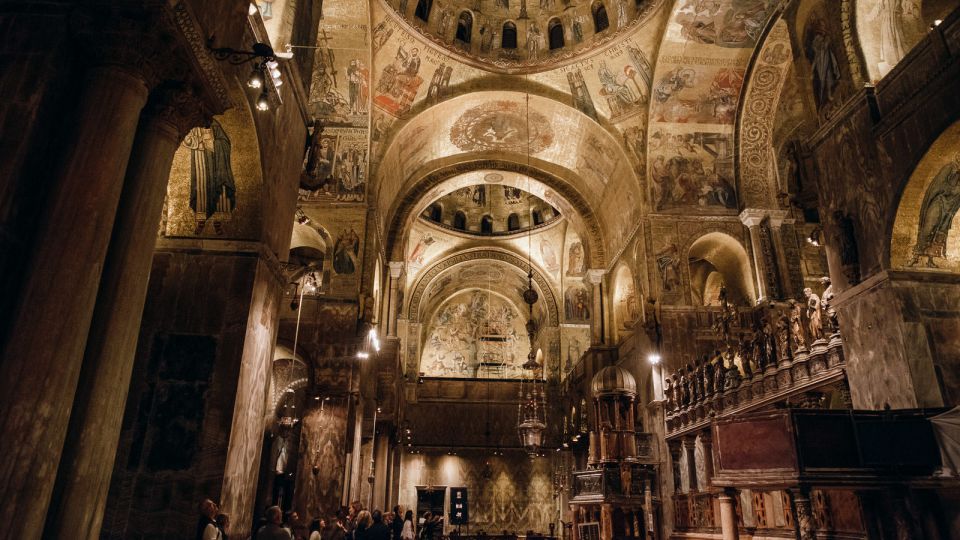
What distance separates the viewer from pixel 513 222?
29.3 metres

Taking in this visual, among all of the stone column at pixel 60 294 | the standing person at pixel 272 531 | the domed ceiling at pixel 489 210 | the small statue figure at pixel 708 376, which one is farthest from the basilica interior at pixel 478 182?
the domed ceiling at pixel 489 210

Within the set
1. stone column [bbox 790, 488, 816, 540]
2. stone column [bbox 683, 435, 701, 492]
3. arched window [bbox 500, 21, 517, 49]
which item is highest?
arched window [bbox 500, 21, 517, 49]

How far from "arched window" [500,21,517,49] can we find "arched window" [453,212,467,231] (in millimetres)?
11594

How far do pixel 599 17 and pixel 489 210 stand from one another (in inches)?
514

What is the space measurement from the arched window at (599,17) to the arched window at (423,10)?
4.75m

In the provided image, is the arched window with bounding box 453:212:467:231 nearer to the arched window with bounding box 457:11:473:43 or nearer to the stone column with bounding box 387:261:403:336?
the stone column with bounding box 387:261:403:336

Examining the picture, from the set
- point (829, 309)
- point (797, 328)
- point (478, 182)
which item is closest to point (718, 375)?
point (797, 328)

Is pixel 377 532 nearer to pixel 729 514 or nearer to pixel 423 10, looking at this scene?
pixel 729 514

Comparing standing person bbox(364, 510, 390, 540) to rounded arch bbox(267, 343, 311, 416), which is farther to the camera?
rounded arch bbox(267, 343, 311, 416)

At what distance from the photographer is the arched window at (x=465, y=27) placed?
17.8 metres

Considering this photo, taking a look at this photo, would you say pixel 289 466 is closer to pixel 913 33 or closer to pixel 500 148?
pixel 500 148

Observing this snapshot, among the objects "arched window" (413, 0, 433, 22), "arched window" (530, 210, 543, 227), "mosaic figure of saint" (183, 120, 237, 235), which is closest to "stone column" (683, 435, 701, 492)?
"mosaic figure of saint" (183, 120, 237, 235)

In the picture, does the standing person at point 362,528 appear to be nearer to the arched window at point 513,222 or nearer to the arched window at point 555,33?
the arched window at point 555,33

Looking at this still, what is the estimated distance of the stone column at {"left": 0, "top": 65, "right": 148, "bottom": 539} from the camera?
3.76 metres
